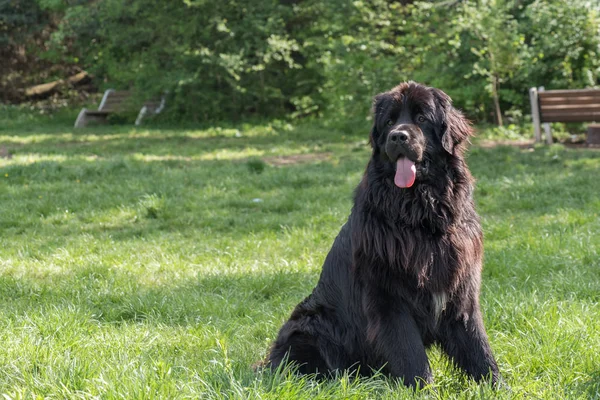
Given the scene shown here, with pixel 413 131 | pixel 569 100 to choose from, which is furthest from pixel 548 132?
pixel 413 131

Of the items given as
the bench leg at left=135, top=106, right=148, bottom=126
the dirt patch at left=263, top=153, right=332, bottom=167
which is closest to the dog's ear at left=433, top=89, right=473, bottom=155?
the dirt patch at left=263, top=153, right=332, bottom=167

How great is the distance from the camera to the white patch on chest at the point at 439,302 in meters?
3.22

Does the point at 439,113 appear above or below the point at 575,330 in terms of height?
above

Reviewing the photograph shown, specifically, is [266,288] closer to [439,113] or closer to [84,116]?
[439,113]

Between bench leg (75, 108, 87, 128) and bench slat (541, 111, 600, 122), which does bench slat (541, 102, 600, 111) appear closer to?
bench slat (541, 111, 600, 122)

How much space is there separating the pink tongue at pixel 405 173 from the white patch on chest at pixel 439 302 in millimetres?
558

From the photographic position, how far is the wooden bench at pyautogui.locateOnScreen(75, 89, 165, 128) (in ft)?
66.6

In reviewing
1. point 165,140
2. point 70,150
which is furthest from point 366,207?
point 165,140

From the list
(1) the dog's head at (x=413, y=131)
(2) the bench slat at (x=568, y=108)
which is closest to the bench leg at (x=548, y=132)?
(2) the bench slat at (x=568, y=108)

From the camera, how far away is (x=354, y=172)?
1062 centimetres

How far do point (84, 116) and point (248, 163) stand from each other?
11.3 metres

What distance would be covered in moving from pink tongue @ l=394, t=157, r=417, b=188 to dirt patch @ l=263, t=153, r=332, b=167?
341 inches

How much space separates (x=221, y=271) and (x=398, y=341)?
109 inches

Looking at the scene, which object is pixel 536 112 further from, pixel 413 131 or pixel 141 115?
pixel 141 115
